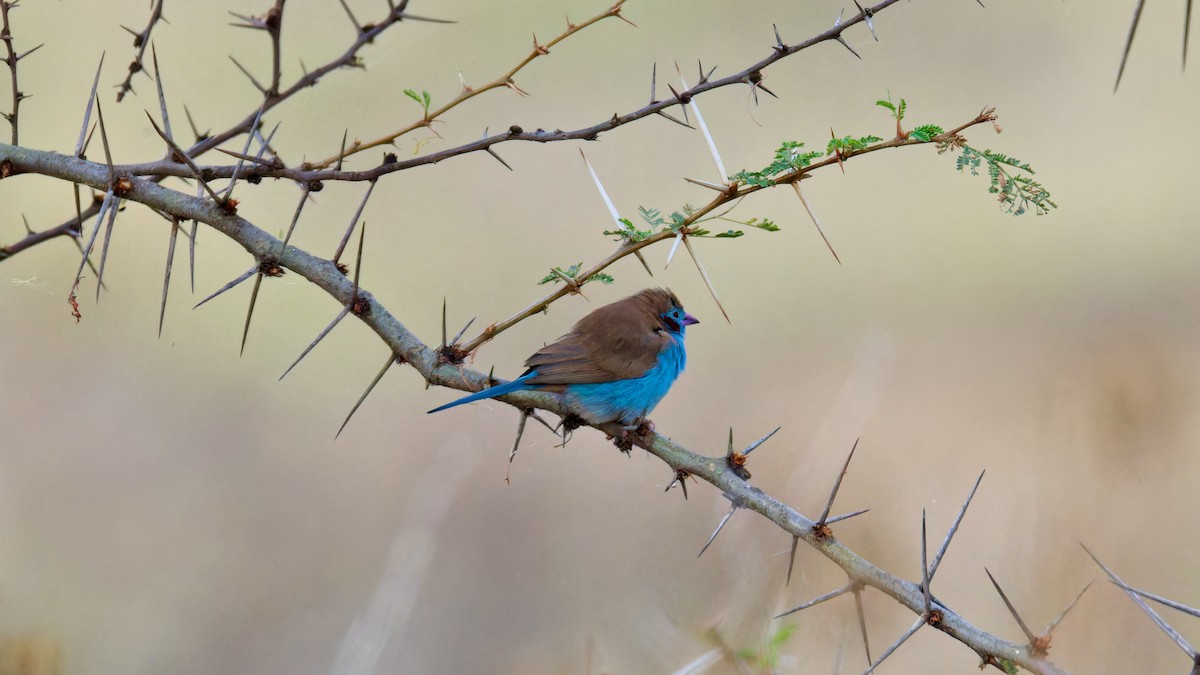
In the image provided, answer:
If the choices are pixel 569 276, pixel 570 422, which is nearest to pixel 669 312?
pixel 570 422

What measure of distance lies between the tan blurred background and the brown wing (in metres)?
0.59

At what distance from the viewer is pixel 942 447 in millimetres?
7047

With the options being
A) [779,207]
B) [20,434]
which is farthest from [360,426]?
[779,207]

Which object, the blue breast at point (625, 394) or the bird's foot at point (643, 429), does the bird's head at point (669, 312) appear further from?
the bird's foot at point (643, 429)

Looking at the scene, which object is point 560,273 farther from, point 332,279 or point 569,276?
point 332,279

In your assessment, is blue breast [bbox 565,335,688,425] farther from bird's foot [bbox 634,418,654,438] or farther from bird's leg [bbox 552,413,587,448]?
bird's leg [bbox 552,413,587,448]

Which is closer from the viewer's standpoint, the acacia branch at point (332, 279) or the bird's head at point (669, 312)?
the acacia branch at point (332, 279)

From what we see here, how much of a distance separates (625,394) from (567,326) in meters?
3.65

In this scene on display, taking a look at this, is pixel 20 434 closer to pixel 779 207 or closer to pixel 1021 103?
pixel 779 207

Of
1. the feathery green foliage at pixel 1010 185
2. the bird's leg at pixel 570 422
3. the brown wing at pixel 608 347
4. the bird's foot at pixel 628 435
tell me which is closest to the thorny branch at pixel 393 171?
the feathery green foliage at pixel 1010 185

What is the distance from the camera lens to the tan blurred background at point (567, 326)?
5.62 m

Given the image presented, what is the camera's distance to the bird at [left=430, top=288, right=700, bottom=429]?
446cm

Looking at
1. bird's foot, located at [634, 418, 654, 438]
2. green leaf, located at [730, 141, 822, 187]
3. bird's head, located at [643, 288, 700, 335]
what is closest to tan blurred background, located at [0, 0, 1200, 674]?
bird's foot, located at [634, 418, 654, 438]

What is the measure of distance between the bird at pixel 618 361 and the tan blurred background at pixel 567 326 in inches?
22.7
